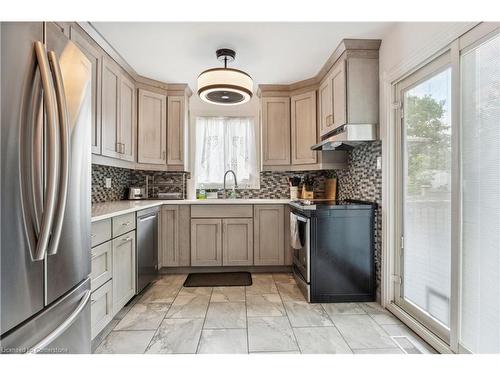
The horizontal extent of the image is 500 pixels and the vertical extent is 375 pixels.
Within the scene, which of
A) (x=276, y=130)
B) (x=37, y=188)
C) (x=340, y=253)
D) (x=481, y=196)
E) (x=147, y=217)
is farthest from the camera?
(x=276, y=130)

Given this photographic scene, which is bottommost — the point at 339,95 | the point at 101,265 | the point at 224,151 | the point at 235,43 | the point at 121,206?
the point at 101,265

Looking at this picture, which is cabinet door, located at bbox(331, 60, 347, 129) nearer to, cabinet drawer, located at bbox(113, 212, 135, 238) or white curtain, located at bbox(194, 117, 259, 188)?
white curtain, located at bbox(194, 117, 259, 188)

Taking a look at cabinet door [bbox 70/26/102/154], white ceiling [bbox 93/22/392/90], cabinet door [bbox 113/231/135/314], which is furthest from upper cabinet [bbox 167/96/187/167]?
cabinet door [bbox 113/231/135/314]

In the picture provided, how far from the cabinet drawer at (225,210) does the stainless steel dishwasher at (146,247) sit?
1.87 feet

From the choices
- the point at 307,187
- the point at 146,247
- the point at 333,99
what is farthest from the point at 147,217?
the point at 333,99

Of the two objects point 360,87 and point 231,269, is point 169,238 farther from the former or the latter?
point 360,87

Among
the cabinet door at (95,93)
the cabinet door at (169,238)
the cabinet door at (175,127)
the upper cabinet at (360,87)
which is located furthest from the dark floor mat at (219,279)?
the upper cabinet at (360,87)

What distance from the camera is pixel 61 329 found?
36.9 inches

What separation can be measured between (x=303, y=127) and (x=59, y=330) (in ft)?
9.85

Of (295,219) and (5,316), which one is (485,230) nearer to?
(295,219)

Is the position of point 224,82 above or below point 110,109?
above

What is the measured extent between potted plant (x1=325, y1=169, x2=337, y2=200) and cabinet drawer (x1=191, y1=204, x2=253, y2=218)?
3.78ft

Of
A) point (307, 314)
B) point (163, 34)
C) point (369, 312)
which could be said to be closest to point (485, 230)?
point (369, 312)

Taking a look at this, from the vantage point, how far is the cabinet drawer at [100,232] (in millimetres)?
1614
